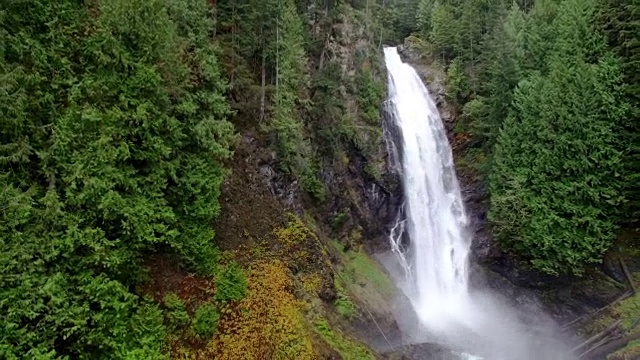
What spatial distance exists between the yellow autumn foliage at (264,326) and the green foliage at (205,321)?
0.28m

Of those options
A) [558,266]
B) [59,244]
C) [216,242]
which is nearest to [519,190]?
[558,266]

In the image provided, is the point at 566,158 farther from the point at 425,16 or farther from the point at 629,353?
the point at 425,16

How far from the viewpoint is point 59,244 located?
1128 cm

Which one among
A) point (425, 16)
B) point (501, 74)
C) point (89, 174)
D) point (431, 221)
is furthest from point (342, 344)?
point (425, 16)

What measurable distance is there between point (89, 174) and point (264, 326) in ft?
25.5

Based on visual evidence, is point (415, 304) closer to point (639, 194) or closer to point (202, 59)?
point (639, 194)

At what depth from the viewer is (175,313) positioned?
551 inches

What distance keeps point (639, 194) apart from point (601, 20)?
10.1 m

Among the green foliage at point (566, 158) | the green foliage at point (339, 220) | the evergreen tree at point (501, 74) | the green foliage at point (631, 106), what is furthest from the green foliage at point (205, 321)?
the evergreen tree at point (501, 74)

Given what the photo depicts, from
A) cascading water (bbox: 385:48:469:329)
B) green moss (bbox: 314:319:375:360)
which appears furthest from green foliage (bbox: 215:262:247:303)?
cascading water (bbox: 385:48:469:329)

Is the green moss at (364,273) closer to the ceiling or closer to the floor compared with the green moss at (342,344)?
closer to the floor

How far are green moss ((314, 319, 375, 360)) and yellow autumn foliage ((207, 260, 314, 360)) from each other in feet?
3.70

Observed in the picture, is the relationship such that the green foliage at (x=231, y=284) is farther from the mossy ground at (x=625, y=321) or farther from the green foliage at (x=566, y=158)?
the mossy ground at (x=625, y=321)

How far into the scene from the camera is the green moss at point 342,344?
17.5 meters
